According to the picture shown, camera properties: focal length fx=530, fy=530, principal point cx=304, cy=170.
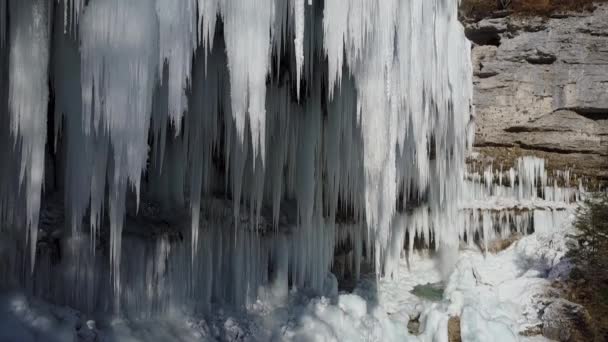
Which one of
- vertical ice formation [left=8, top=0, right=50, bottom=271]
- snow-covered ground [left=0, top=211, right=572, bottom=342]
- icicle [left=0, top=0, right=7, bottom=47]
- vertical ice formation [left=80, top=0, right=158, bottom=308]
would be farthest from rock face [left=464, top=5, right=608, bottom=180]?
icicle [left=0, top=0, right=7, bottom=47]

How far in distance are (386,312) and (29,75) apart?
6.67 m

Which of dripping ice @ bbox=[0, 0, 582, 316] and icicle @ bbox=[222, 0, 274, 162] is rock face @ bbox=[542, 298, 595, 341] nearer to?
dripping ice @ bbox=[0, 0, 582, 316]

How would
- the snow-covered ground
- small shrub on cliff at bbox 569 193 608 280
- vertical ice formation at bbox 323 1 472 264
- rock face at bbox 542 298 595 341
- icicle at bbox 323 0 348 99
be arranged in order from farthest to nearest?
small shrub on cliff at bbox 569 193 608 280, rock face at bbox 542 298 595 341, the snow-covered ground, vertical ice formation at bbox 323 1 472 264, icicle at bbox 323 0 348 99

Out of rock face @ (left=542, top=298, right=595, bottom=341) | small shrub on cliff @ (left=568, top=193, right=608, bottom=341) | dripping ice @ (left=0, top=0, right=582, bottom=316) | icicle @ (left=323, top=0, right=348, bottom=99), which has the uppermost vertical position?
icicle @ (left=323, top=0, right=348, bottom=99)

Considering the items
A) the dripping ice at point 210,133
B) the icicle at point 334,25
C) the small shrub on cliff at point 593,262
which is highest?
the icicle at point 334,25

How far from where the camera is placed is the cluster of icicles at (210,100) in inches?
149

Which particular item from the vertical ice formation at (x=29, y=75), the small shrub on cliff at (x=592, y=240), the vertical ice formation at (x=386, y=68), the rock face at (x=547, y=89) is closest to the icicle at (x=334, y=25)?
the vertical ice formation at (x=386, y=68)

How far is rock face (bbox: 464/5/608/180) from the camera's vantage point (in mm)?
10867

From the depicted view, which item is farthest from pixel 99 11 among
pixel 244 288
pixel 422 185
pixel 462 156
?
pixel 462 156

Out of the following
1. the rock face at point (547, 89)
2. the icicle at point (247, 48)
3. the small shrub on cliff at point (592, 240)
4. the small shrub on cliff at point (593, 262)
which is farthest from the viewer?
the rock face at point (547, 89)

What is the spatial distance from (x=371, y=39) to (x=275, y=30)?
3.07 ft

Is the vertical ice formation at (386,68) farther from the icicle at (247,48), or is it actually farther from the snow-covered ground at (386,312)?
Result: the snow-covered ground at (386,312)

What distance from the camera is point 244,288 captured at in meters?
7.17

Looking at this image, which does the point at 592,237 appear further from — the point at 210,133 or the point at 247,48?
the point at 247,48
